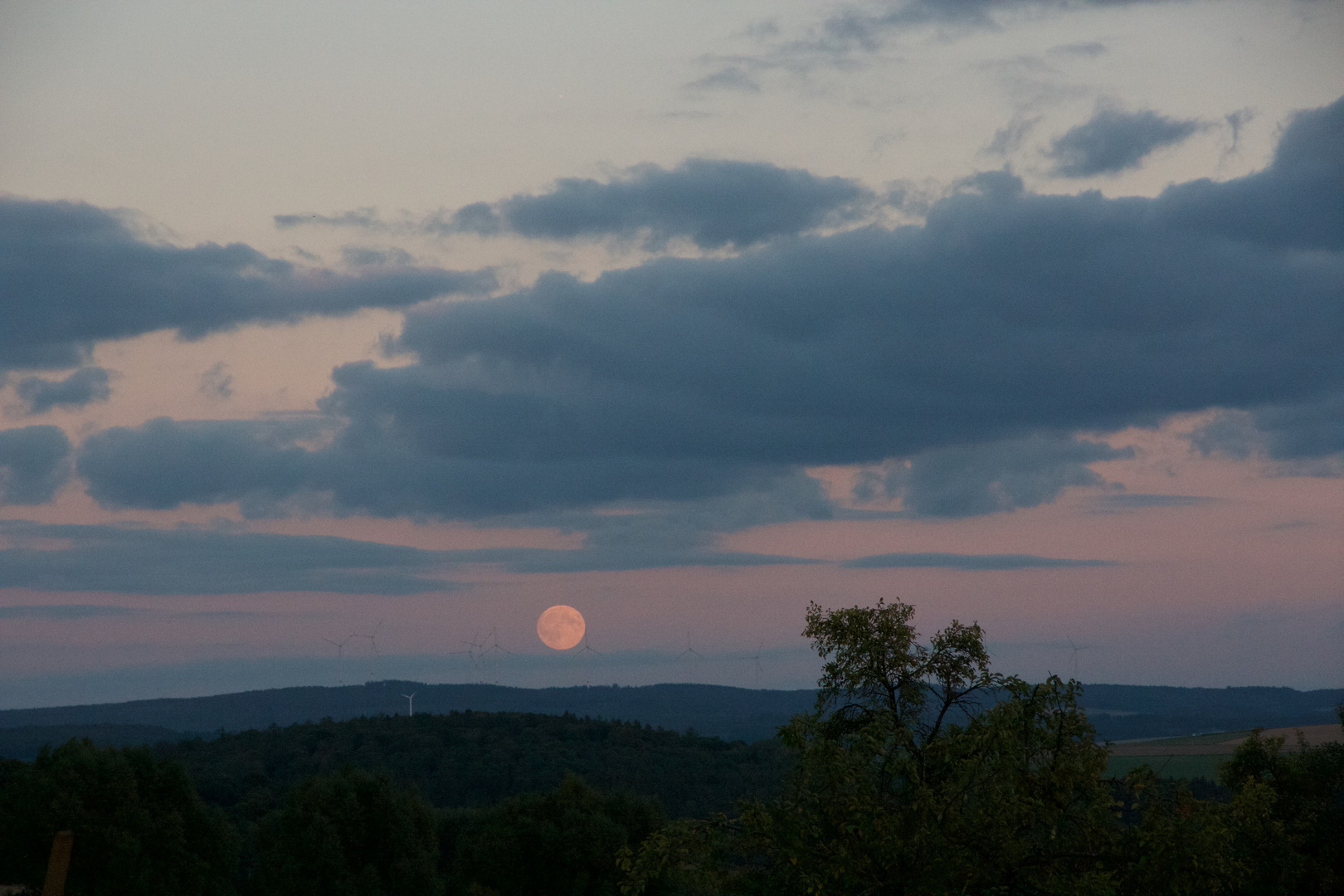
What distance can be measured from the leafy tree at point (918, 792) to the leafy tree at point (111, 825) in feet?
228

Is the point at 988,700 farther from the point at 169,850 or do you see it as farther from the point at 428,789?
the point at 428,789

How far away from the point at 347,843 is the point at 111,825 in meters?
16.3

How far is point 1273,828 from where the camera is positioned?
48.8 meters

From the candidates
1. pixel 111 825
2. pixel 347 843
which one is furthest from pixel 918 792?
pixel 347 843

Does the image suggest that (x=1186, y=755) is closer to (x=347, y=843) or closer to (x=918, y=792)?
(x=347, y=843)

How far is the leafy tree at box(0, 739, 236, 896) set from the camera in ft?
261

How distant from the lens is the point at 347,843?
88.7 m

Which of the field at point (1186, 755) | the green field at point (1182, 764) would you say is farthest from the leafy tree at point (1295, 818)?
the green field at point (1182, 764)

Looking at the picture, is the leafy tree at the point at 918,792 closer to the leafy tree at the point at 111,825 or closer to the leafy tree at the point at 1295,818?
the leafy tree at the point at 1295,818

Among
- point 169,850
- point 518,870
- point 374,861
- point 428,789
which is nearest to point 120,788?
point 169,850

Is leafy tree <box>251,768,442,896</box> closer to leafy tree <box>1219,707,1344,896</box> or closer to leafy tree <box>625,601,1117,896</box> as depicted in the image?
leafy tree <box>1219,707,1344,896</box>

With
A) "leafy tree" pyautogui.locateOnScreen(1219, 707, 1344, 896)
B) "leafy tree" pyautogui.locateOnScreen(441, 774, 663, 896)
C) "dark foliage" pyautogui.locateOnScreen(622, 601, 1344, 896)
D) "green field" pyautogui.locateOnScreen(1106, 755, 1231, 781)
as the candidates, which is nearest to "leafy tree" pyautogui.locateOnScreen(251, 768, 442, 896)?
"leafy tree" pyautogui.locateOnScreen(441, 774, 663, 896)

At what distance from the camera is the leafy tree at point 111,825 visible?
7962 cm

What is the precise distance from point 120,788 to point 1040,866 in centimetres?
7706
